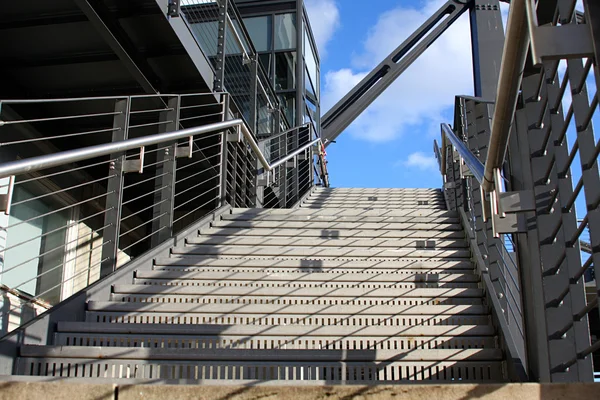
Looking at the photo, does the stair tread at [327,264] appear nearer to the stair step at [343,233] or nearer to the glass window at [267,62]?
the stair step at [343,233]

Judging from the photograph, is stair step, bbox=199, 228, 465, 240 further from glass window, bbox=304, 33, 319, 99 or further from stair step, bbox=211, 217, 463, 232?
glass window, bbox=304, 33, 319, 99

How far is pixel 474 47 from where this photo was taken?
13672mm

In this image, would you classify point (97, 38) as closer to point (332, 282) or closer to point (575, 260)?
point (332, 282)

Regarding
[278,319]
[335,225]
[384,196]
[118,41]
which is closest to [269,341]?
[278,319]

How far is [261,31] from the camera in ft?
46.3

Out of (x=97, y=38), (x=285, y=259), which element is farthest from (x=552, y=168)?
(x=97, y=38)

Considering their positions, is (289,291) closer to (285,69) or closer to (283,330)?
(283,330)

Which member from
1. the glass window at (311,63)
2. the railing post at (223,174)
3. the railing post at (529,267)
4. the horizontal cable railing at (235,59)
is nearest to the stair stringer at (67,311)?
the railing post at (223,174)

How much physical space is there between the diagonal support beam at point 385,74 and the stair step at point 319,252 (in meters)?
10.3

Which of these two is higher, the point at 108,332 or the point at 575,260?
the point at 575,260

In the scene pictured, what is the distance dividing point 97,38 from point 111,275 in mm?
2540

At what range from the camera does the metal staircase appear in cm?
302

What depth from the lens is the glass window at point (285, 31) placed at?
14.0 m

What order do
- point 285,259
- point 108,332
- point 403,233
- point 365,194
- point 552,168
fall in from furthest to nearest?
point 365,194, point 403,233, point 285,259, point 108,332, point 552,168
